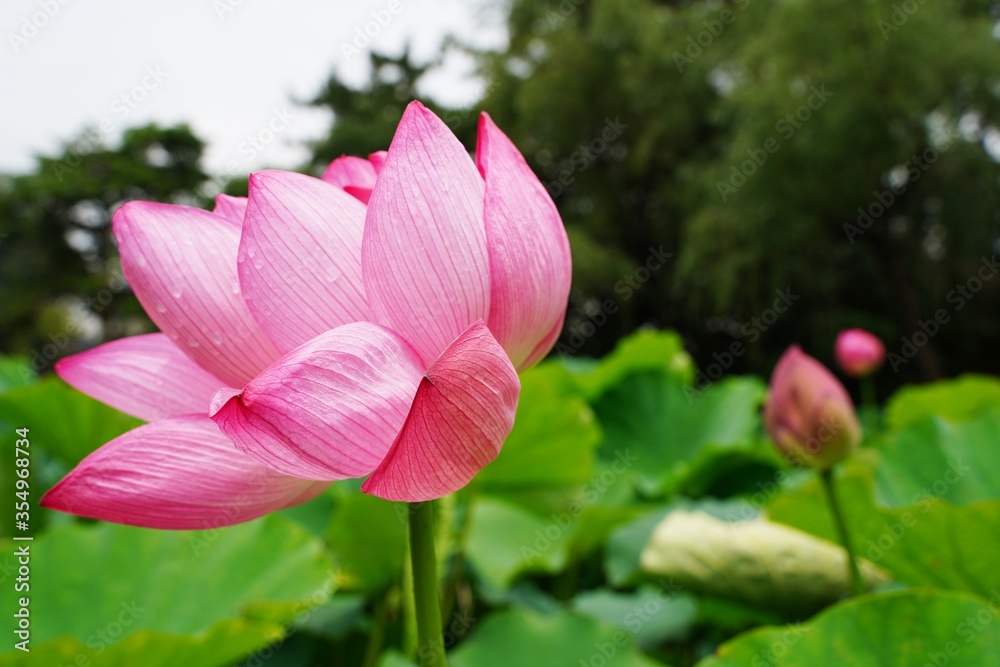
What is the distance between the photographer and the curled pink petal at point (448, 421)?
171mm

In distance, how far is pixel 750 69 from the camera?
4.67 metres

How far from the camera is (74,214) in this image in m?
11.2

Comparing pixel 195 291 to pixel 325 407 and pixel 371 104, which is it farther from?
pixel 371 104

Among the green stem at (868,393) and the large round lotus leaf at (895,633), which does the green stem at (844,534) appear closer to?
the large round lotus leaf at (895,633)

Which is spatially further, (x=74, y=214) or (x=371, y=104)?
(x=74, y=214)

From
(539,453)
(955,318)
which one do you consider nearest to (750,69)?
(955,318)

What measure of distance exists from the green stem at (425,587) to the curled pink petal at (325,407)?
21 millimetres

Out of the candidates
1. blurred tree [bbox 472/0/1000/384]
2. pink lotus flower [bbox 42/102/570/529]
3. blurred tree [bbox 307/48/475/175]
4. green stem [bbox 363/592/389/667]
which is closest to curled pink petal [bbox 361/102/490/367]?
pink lotus flower [bbox 42/102/570/529]

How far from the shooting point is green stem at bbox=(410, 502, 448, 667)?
0.60 feet

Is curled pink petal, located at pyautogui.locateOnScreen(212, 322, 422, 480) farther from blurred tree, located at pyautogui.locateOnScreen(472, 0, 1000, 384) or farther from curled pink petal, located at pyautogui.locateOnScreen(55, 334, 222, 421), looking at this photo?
blurred tree, located at pyautogui.locateOnScreen(472, 0, 1000, 384)

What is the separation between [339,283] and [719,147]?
6.46 m

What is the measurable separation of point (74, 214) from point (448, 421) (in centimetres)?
1284

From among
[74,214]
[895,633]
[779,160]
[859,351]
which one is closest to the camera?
[895,633]

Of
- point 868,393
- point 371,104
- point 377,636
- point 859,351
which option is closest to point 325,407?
point 377,636
